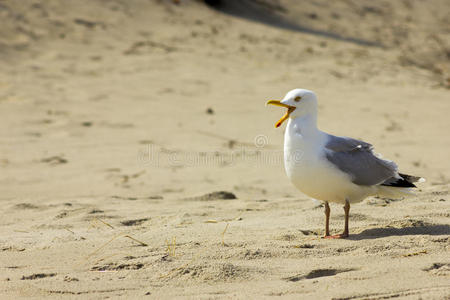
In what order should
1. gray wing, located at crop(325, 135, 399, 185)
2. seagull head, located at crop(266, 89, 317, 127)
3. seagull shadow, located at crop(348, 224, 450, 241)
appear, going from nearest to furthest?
seagull shadow, located at crop(348, 224, 450, 241)
gray wing, located at crop(325, 135, 399, 185)
seagull head, located at crop(266, 89, 317, 127)

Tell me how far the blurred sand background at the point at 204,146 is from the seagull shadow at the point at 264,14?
71 millimetres

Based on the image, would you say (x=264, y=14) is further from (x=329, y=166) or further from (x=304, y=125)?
(x=329, y=166)

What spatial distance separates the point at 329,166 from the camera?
3736 millimetres

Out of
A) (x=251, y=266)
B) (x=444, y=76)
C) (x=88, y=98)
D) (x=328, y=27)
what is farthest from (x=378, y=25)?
(x=251, y=266)

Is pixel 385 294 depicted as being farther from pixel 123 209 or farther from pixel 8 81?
pixel 8 81

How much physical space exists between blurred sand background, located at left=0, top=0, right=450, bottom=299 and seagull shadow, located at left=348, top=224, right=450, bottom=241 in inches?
0.9

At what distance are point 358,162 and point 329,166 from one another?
0.25 meters

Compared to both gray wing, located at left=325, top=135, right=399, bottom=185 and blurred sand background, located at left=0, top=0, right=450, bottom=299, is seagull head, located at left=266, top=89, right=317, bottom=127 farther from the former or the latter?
blurred sand background, located at left=0, top=0, right=450, bottom=299

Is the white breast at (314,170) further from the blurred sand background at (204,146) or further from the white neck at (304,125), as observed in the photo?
the blurred sand background at (204,146)

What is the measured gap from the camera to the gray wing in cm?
379

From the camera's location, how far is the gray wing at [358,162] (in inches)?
149

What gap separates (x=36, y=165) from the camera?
6.46 meters

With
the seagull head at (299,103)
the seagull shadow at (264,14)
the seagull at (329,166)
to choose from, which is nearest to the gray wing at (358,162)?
the seagull at (329,166)

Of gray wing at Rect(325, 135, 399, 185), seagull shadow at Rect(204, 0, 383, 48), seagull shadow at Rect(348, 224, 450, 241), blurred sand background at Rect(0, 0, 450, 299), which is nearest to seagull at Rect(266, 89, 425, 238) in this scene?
gray wing at Rect(325, 135, 399, 185)
